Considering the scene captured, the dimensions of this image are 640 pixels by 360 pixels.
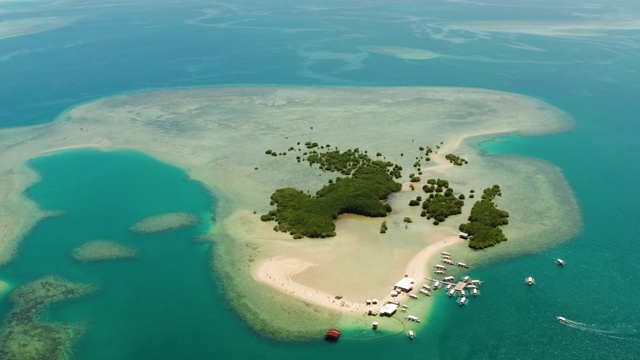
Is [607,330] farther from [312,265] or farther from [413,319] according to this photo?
[312,265]

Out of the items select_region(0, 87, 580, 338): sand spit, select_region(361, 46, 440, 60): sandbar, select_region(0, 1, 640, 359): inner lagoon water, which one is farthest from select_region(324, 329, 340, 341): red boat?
select_region(361, 46, 440, 60): sandbar

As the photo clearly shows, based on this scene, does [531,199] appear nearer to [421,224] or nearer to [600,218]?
[600,218]

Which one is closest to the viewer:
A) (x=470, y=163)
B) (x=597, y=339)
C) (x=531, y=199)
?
(x=597, y=339)

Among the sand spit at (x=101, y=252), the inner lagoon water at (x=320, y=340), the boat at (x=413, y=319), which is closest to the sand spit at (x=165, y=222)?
the inner lagoon water at (x=320, y=340)

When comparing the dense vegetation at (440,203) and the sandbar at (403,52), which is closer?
the dense vegetation at (440,203)

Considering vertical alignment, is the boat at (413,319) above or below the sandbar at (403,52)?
below

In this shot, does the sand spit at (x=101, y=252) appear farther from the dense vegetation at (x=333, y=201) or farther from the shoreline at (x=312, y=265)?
the dense vegetation at (x=333, y=201)

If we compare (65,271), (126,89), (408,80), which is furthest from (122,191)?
(408,80)
